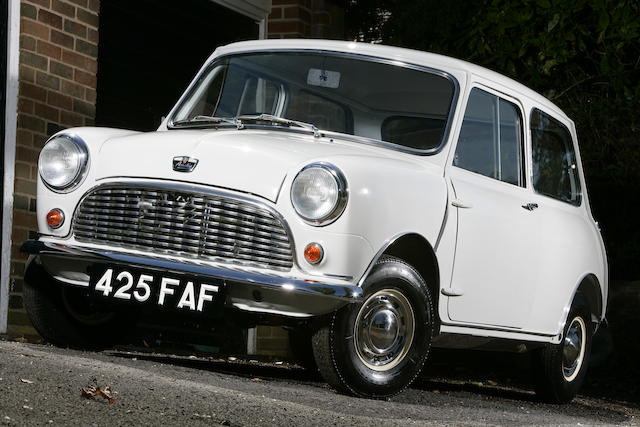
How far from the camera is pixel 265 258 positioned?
552cm

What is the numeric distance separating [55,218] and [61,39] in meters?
2.93

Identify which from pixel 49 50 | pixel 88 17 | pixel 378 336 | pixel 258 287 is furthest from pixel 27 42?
pixel 378 336

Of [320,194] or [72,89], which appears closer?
[320,194]

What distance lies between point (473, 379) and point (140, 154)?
462 centimetres

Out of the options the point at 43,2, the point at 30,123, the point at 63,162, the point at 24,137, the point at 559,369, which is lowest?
the point at 559,369

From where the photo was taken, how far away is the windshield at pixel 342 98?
649 centimetres

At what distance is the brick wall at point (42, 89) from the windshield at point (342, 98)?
5.87 ft

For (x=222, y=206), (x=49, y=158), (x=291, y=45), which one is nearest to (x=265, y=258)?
(x=222, y=206)

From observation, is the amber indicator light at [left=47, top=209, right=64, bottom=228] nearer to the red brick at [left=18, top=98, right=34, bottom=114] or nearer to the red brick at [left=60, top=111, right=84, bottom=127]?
the red brick at [left=18, top=98, right=34, bottom=114]

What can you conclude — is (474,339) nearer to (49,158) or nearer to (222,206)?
(222,206)

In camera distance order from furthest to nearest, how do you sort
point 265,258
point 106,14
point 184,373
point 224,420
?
point 106,14 < point 184,373 < point 265,258 < point 224,420

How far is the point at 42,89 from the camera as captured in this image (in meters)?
8.44

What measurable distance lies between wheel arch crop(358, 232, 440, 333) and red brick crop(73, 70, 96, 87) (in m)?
3.61

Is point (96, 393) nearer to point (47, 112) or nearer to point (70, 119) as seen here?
point (47, 112)
